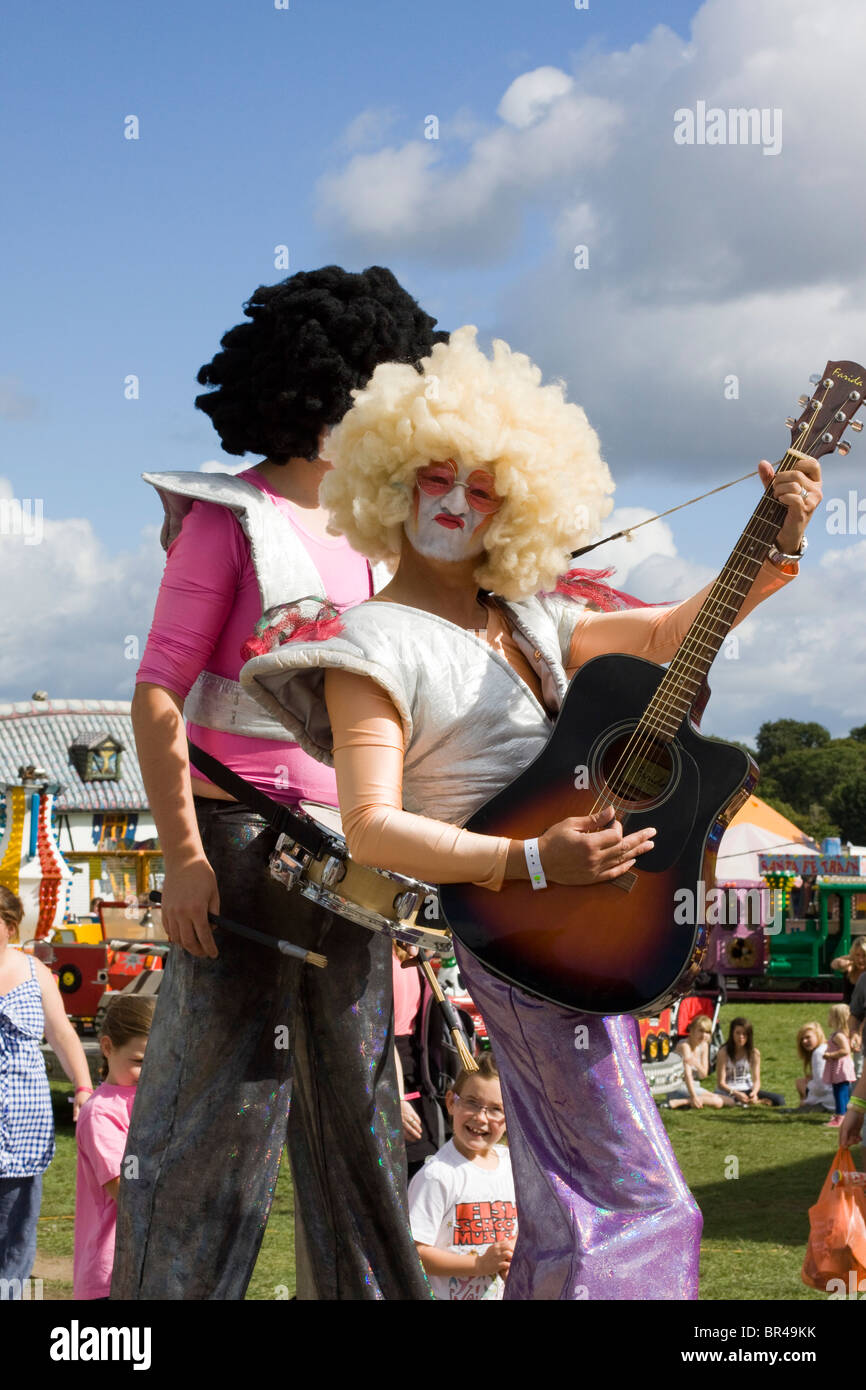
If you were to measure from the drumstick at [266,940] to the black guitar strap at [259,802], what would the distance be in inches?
8.3

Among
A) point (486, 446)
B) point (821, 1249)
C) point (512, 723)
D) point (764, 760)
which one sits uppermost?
point (764, 760)

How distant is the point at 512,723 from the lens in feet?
8.77

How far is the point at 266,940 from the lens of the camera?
2.95 meters

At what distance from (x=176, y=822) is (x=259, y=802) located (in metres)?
0.17

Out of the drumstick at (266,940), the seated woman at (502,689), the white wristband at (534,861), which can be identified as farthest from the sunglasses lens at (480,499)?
the drumstick at (266,940)

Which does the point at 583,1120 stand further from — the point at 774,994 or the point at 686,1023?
the point at 774,994

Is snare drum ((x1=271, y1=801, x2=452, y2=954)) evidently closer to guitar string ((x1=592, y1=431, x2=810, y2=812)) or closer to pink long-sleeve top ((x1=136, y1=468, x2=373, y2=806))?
pink long-sleeve top ((x1=136, y1=468, x2=373, y2=806))

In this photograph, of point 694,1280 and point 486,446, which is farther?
point 486,446

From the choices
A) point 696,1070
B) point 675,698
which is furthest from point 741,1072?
point 675,698

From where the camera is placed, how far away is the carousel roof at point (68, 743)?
4616cm

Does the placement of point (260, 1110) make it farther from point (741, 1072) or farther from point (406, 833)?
point (741, 1072)

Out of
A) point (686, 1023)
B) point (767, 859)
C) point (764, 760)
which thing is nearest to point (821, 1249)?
point (686, 1023)

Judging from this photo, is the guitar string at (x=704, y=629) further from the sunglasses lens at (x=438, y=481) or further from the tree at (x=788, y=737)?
the tree at (x=788, y=737)

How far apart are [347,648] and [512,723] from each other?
1.12 feet
